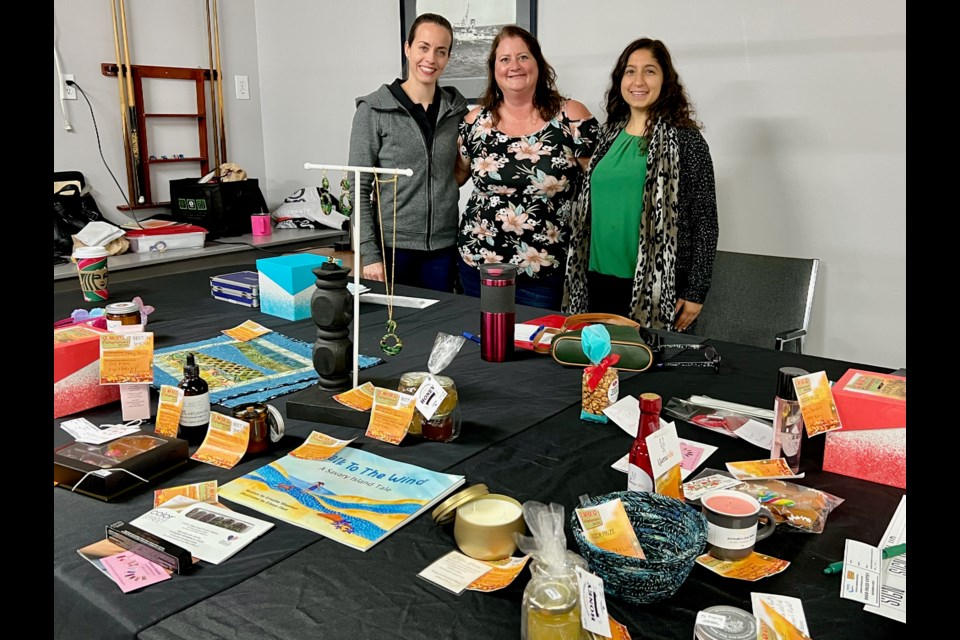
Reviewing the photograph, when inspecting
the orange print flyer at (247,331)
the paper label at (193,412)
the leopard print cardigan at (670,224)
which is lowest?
the paper label at (193,412)

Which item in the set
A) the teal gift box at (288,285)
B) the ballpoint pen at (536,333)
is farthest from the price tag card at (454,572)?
the teal gift box at (288,285)

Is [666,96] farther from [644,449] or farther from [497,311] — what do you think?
[644,449]

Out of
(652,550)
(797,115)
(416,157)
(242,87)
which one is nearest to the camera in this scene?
(652,550)

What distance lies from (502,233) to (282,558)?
5.82 feet

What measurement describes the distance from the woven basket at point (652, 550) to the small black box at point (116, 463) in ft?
2.24

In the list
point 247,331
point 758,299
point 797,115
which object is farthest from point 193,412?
point 797,115

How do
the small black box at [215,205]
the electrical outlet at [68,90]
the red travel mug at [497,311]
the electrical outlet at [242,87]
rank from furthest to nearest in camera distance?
the electrical outlet at [242,87]
the small black box at [215,205]
the electrical outlet at [68,90]
the red travel mug at [497,311]

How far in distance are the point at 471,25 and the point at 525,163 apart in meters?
1.55

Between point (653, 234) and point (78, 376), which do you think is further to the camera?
point (653, 234)

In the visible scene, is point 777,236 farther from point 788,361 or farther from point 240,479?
point 240,479

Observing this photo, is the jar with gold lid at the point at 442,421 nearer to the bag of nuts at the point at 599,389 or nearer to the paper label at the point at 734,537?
the bag of nuts at the point at 599,389

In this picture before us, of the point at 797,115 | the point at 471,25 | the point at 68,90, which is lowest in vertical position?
the point at 797,115

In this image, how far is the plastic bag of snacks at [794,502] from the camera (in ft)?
3.50

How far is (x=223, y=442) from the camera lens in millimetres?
1302
